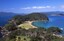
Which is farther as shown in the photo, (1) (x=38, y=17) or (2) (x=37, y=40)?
(1) (x=38, y=17)

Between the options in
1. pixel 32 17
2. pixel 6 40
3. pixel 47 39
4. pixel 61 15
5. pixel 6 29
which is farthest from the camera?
pixel 61 15

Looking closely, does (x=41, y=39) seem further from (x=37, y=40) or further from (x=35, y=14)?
(x=35, y=14)

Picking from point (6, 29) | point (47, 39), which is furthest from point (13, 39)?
point (6, 29)

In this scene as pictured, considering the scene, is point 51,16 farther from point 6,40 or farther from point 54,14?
point 6,40

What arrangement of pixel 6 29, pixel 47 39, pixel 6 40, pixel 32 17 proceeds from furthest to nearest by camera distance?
pixel 32 17
pixel 6 29
pixel 47 39
pixel 6 40

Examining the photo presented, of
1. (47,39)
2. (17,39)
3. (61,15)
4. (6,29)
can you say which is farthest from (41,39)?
(61,15)

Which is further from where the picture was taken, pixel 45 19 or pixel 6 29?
pixel 45 19

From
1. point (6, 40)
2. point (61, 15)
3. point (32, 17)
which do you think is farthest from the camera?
point (61, 15)

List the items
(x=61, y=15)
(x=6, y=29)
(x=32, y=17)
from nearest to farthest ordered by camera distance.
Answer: (x=6, y=29) < (x=32, y=17) < (x=61, y=15)
